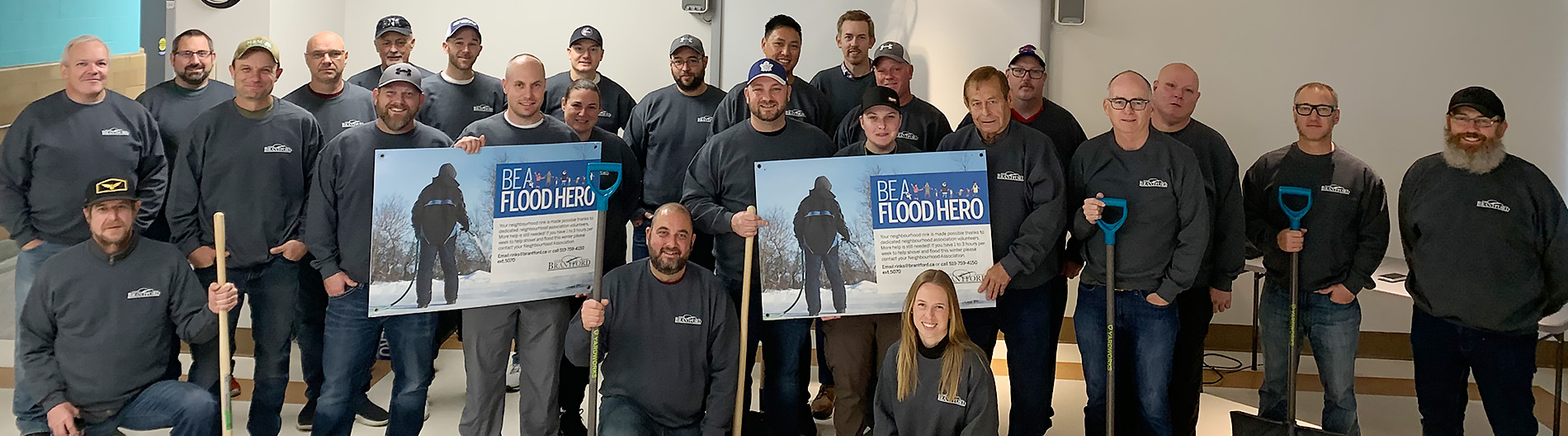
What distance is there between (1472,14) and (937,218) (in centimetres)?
416

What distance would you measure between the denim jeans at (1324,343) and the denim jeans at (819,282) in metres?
1.78

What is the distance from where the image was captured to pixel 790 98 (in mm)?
5082

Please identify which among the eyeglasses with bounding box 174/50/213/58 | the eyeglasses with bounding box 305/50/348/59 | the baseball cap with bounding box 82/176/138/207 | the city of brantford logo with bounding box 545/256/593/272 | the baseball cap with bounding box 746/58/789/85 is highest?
the eyeglasses with bounding box 305/50/348/59

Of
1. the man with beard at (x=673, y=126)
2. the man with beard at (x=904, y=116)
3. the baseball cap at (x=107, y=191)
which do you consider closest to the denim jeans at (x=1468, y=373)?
the man with beard at (x=904, y=116)

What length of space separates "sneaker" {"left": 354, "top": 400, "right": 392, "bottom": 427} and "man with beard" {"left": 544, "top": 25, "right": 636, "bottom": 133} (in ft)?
5.28

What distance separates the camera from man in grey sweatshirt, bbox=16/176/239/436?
12.9 ft

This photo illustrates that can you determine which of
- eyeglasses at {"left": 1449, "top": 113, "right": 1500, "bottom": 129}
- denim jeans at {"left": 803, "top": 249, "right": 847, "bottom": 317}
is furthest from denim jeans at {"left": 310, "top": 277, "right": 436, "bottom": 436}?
eyeglasses at {"left": 1449, "top": 113, "right": 1500, "bottom": 129}

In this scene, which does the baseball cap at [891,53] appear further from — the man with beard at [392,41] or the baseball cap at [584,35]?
the man with beard at [392,41]

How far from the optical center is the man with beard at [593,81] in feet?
18.5

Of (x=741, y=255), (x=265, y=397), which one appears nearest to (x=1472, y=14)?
(x=741, y=255)

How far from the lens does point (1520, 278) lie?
414 cm

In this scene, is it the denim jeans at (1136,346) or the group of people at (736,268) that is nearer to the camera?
the group of people at (736,268)

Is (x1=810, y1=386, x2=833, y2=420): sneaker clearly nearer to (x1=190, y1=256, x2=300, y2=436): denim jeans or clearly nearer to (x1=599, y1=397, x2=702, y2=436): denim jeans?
(x1=599, y1=397, x2=702, y2=436): denim jeans

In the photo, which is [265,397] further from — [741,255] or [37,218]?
[741,255]
